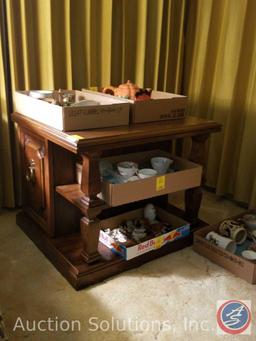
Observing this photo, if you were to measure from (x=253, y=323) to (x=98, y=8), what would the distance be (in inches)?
73.4

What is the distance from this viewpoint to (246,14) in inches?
83.5

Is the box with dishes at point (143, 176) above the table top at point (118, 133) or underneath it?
underneath

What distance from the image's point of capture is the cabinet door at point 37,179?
170 centimetres

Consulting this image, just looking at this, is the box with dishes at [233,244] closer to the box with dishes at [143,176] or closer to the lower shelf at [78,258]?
the lower shelf at [78,258]

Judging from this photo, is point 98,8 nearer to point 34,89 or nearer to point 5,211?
point 34,89

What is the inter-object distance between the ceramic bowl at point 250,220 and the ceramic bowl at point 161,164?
560mm

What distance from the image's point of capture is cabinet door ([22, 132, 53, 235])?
170 cm

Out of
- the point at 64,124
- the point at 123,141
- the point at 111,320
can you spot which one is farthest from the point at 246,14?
the point at 111,320

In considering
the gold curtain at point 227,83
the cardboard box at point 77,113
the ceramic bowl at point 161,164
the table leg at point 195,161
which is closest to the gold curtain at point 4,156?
the cardboard box at point 77,113

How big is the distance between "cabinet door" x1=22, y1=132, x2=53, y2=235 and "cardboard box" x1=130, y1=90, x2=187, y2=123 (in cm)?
46

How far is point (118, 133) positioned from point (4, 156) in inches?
34.3

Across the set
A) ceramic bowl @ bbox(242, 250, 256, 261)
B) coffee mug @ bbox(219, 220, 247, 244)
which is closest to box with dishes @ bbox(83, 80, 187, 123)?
coffee mug @ bbox(219, 220, 247, 244)

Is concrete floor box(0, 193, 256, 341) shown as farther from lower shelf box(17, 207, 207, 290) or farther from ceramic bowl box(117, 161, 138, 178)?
ceramic bowl box(117, 161, 138, 178)

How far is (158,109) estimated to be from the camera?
5.72 feet
